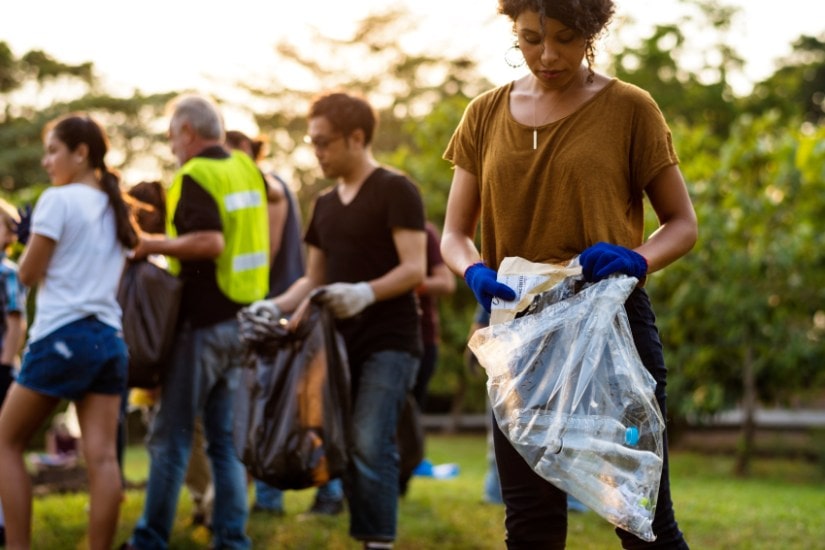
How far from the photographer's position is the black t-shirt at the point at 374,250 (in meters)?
5.12

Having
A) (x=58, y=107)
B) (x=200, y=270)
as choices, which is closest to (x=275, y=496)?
(x=200, y=270)

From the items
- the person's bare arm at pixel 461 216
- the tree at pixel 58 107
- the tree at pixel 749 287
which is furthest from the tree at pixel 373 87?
the person's bare arm at pixel 461 216

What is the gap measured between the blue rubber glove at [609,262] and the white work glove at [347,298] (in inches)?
75.5

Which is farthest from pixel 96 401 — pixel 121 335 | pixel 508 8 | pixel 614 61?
pixel 614 61

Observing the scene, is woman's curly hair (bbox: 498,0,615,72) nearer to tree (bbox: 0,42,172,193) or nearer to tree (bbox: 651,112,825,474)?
tree (bbox: 651,112,825,474)

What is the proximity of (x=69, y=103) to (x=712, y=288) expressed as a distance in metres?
26.1

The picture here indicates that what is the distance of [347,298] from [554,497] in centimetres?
183

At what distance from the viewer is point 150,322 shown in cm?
546

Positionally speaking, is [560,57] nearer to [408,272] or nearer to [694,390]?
[408,272]

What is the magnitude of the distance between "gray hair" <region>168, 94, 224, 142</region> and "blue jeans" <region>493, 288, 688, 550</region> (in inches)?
115

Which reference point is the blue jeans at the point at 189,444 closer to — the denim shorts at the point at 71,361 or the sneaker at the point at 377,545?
the denim shorts at the point at 71,361

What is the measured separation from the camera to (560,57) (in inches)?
127

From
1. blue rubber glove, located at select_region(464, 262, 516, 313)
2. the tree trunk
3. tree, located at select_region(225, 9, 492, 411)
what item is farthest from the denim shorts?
tree, located at select_region(225, 9, 492, 411)

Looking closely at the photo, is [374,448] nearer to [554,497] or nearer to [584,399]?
[554,497]
